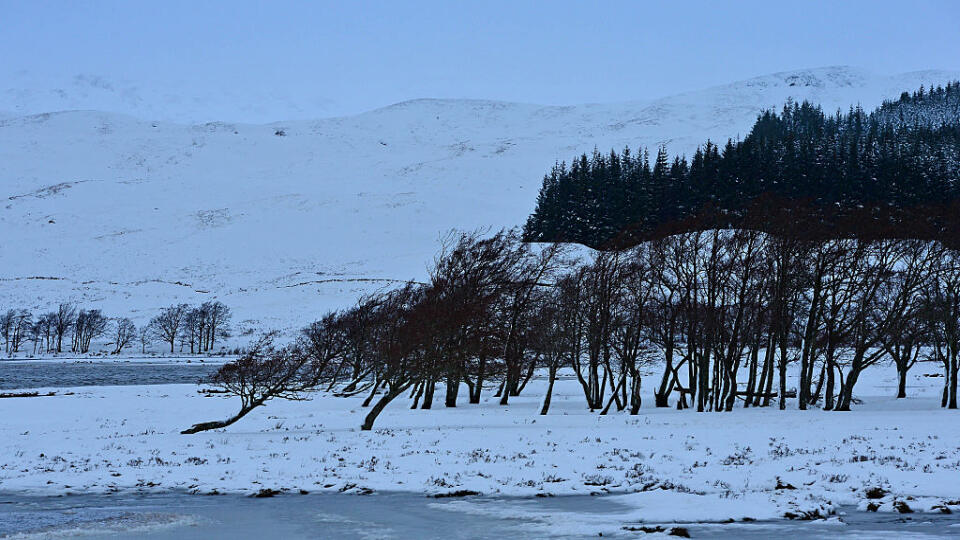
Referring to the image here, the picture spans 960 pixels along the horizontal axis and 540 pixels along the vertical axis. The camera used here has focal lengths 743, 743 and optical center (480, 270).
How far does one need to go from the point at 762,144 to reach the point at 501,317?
88.7m

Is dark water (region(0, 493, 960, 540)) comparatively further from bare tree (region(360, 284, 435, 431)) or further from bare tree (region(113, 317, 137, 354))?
bare tree (region(113, 317, 137, 354))

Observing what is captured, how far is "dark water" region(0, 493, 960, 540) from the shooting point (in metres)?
11.4

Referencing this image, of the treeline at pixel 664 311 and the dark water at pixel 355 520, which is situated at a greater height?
the treeline at pixel 664 311

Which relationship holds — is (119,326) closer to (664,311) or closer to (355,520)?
(664,311)

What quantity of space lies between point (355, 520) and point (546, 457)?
313 inches

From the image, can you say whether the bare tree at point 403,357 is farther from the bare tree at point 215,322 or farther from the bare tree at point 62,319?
the bare tree at point 62,319

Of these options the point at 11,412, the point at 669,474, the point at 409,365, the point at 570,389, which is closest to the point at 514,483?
the point at 669,474

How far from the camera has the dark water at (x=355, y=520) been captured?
11.4 meters

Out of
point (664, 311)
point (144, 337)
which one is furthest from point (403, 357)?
point (144, 337)

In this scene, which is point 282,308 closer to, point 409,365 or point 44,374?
point 44,374

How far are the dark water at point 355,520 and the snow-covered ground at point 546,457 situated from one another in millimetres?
678

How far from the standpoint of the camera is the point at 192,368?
253 feet

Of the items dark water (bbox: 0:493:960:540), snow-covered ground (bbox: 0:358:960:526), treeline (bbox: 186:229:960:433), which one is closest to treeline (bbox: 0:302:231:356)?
snow-covered ground (bbox: 0:358:960:526)

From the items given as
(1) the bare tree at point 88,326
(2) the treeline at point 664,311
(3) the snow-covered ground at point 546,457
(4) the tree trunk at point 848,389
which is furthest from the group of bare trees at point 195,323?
(4) the tree trunk at point 848,389
